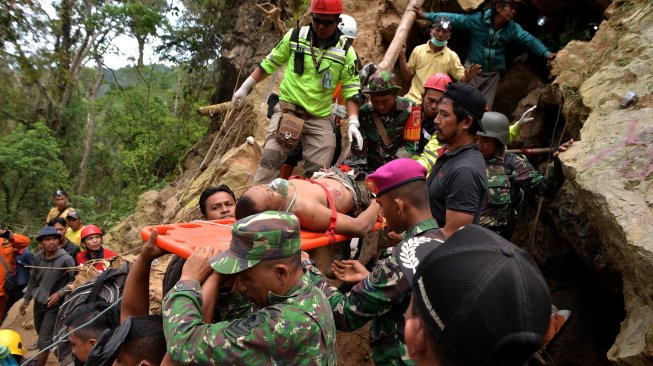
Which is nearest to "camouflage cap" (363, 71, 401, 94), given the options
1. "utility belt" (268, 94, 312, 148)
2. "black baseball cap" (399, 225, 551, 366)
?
"utility belt" (268, 94, 312, 148)

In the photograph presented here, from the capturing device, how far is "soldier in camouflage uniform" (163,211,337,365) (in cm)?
187

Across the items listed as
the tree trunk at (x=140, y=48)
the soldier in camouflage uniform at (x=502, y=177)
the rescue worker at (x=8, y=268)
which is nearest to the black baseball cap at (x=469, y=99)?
the soldier in camouflage uniform at (x=502, y=177)

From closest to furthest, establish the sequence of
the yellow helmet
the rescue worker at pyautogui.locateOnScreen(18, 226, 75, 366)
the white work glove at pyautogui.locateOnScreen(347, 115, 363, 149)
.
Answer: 1. the yellow helmet
2. the white work glove at pyautogui.locateOnScreen(347, 115, 363, 149)
3. the rescue worker at pyautogui.locateOnScreen(18, 226, 75, 366)

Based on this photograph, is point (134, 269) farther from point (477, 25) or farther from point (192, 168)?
point (192, 168)

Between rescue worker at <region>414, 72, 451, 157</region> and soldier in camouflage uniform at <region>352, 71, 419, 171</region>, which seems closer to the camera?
rescue worker at <region>414, 72, 451, 157</region>

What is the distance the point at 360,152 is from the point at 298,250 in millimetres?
3117

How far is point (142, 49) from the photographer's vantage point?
19.3 m

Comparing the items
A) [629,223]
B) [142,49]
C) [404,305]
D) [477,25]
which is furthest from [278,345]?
[142,49]

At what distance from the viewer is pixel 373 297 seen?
2.40 meters

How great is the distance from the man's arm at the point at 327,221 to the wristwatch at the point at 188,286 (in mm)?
1495

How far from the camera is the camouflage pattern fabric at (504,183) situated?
4230mm

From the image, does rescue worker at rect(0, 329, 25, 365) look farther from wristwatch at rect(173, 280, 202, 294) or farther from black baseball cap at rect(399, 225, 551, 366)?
black baseball cap at rect(399, 225, 551, 366)

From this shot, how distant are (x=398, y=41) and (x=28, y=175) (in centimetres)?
1333

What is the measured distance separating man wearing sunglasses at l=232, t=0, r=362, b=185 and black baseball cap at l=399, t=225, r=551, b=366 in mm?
3766
